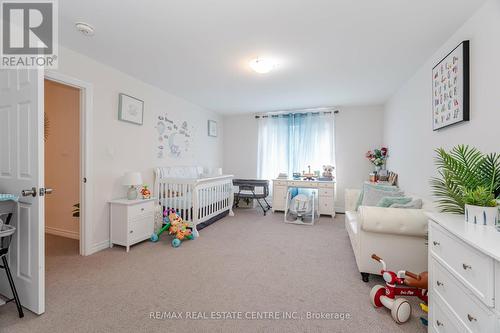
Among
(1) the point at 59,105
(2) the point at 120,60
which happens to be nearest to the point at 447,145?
(2) the point at 120,60

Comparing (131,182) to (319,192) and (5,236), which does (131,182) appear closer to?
(5,236)

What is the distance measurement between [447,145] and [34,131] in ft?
10.9

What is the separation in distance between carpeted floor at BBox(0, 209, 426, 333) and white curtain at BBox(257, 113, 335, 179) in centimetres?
226

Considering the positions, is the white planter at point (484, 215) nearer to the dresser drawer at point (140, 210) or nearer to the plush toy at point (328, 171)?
the dresser drawer at point (140, 210)

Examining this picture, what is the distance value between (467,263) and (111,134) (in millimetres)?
3406

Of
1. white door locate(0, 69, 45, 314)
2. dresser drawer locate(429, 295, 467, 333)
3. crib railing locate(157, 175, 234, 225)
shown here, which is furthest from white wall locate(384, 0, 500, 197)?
white door locate(0, 69, 45, 314)

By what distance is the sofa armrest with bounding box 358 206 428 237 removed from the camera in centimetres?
182

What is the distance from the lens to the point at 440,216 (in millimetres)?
1313

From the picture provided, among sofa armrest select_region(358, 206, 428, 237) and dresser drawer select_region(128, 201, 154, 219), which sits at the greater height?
sofa armrest select_region(358, 206, 428, 237)

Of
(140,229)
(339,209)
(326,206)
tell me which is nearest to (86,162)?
(140,229)

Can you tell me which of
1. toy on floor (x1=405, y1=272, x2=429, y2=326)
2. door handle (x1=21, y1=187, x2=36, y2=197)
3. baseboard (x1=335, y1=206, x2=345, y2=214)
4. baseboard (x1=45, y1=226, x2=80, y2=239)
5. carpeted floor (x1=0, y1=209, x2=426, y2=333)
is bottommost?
carpeted floor (x1=0, y1=209, x2=426, y2=333)

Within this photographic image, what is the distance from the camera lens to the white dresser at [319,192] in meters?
4.42

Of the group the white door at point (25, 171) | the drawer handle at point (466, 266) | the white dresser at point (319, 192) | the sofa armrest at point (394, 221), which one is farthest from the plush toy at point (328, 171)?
the white door at point (25, 171)

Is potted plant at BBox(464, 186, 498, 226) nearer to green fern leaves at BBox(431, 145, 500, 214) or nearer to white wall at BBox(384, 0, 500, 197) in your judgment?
green fern leaves at BBox(431, 145, 500, 214)
